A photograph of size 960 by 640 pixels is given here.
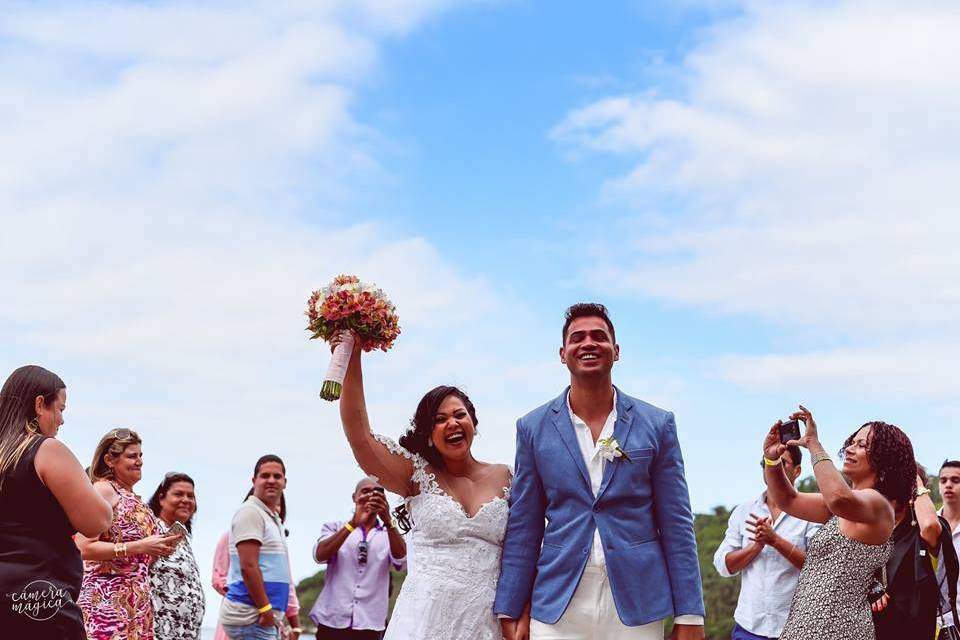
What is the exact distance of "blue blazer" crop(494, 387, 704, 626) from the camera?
534 cm

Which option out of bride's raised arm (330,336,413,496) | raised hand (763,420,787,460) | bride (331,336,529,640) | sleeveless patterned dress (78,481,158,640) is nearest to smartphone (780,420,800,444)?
raised hand (763,420,787,460)

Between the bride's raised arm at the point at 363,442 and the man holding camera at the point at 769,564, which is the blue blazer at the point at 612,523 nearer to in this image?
the bride's raised arm at the point at 363,442

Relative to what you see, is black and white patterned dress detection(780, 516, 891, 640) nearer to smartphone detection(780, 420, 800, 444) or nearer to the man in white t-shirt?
smartphone detection(780, 420, 800, 444)

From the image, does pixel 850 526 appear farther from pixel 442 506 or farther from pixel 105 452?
pixel 105 452

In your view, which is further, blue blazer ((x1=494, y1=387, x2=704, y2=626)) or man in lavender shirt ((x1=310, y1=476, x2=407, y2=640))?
man in lavender shirt ((x1=310, y1=476, x2=407, y2=640))

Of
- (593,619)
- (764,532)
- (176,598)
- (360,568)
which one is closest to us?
(593,619)

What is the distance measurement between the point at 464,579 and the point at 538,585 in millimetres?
422

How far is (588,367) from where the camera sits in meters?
5.65

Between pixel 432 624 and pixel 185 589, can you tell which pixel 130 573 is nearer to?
pixel 185 589

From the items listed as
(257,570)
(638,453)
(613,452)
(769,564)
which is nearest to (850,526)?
(638,453)

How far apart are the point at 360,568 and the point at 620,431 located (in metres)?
4.98

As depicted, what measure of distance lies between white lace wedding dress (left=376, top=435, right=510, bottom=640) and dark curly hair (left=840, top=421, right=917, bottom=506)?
2115 millimetres

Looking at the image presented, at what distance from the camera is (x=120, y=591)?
7535mm

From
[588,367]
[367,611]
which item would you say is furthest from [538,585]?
[367,611]
